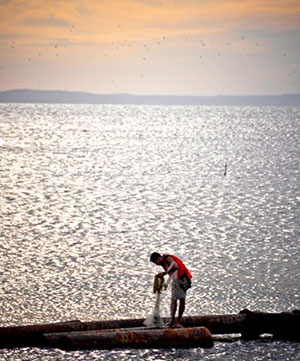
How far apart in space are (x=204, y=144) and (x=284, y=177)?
5710 centimetres

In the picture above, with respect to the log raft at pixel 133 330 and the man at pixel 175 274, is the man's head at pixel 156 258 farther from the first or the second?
the log raft at pixel 133 330

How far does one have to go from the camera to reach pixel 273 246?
31.5 meters

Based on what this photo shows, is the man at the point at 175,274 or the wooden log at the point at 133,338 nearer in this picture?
the wooden log at the point at 133,338

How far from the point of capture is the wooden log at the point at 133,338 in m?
15.9

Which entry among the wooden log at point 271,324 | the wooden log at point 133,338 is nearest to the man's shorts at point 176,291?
the wooden log at point 133,338

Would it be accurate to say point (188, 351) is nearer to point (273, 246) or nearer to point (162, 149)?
point (273, 246)

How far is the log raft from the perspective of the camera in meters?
16.2

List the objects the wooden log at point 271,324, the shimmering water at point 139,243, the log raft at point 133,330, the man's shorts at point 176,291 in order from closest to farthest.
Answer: the log raft at point 133,330, the man's shorts at point 176,291, the wooden log at point 271,324, the shimmering water at point 139,243

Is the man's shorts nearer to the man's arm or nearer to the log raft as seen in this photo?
the man's arm

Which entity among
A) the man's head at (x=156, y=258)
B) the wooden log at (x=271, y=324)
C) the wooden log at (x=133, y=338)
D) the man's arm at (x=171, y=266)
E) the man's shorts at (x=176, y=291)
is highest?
the man's head at (x=156, y=258)

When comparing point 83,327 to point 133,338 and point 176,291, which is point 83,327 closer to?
point 133,338

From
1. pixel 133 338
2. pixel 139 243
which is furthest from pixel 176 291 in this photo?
pixel 139 243

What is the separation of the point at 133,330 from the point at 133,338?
25cm

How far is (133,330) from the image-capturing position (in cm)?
1642
